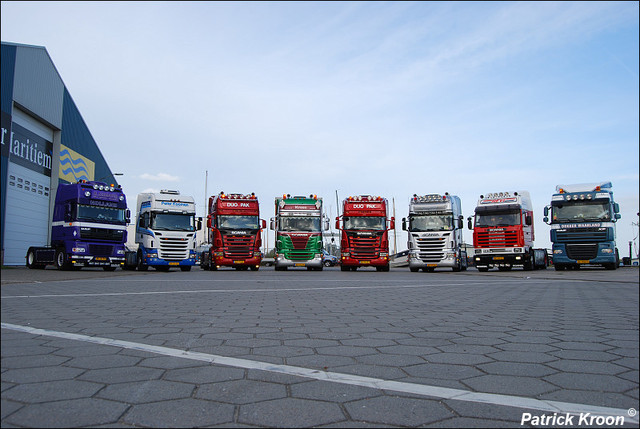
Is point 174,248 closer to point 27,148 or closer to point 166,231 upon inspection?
point 166,231

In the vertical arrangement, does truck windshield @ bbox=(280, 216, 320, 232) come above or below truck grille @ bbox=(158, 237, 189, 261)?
above

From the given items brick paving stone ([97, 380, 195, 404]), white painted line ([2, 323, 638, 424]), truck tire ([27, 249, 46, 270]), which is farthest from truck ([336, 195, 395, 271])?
brick paving stone ([97, 380, 195, 404])

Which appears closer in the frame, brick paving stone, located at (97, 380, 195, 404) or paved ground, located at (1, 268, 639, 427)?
paved ground, located at (1, 268, 639, 427)

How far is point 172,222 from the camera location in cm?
2030

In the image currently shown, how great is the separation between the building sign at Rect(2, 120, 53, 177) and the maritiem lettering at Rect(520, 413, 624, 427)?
87.8 ft

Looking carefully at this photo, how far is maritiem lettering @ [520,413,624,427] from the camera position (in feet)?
6.22

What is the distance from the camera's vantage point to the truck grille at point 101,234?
58.2 feet

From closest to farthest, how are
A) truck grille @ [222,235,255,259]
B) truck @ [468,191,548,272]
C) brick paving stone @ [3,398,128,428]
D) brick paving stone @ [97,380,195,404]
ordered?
1. brick paving stone @ [3,398,128,428]
2. brick paving stone @ [97,380,195,404]
3. truck @ [468,191,548,272]
4. truck grille @ [222,235,255,259]

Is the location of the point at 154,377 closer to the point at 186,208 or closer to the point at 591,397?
the point at 591,397

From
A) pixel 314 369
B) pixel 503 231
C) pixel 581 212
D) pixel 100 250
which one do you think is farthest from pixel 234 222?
pixel 314 369

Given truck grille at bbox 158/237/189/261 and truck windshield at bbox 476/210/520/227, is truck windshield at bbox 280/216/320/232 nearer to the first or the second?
truck grille at bbox 158/237/189/261

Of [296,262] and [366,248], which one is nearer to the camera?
[366,248]

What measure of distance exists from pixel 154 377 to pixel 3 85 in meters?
26.4

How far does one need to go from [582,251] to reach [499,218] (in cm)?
362
